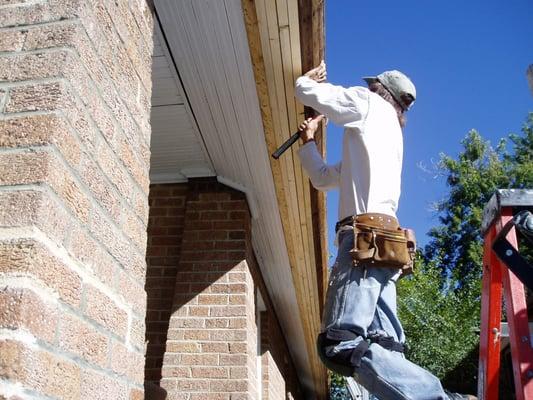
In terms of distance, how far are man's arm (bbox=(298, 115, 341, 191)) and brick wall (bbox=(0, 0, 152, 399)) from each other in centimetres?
131

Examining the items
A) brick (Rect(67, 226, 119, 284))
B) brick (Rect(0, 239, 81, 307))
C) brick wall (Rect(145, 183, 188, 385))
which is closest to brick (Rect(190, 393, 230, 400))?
brick wall (Rect(145, 183, 188, 385))

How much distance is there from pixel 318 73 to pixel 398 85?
0.51 metres

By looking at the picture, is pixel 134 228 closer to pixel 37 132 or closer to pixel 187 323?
pixel 37 132

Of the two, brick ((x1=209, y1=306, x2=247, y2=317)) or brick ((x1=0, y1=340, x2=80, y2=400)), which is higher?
brick ((x1=209, y1=306, x2=247, y2=317))

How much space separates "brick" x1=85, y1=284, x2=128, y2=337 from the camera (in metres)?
1.21

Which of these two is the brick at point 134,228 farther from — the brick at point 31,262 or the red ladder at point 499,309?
the red ladder at point 499,309

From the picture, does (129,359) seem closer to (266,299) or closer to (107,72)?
(107,72)

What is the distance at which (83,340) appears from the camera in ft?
3.78

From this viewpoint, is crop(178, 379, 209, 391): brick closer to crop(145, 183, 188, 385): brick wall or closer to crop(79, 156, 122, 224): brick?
crop(145, 183, 188, 385): brick wall

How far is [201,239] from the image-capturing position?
408cm

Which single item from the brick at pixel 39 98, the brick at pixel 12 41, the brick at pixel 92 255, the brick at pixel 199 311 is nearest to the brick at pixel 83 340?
the brick at pixel 92 255

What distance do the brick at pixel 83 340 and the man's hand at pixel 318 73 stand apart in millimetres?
1978

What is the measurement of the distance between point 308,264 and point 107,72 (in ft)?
14.8

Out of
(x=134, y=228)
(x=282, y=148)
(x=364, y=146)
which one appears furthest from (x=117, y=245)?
(x=282, y=148)
